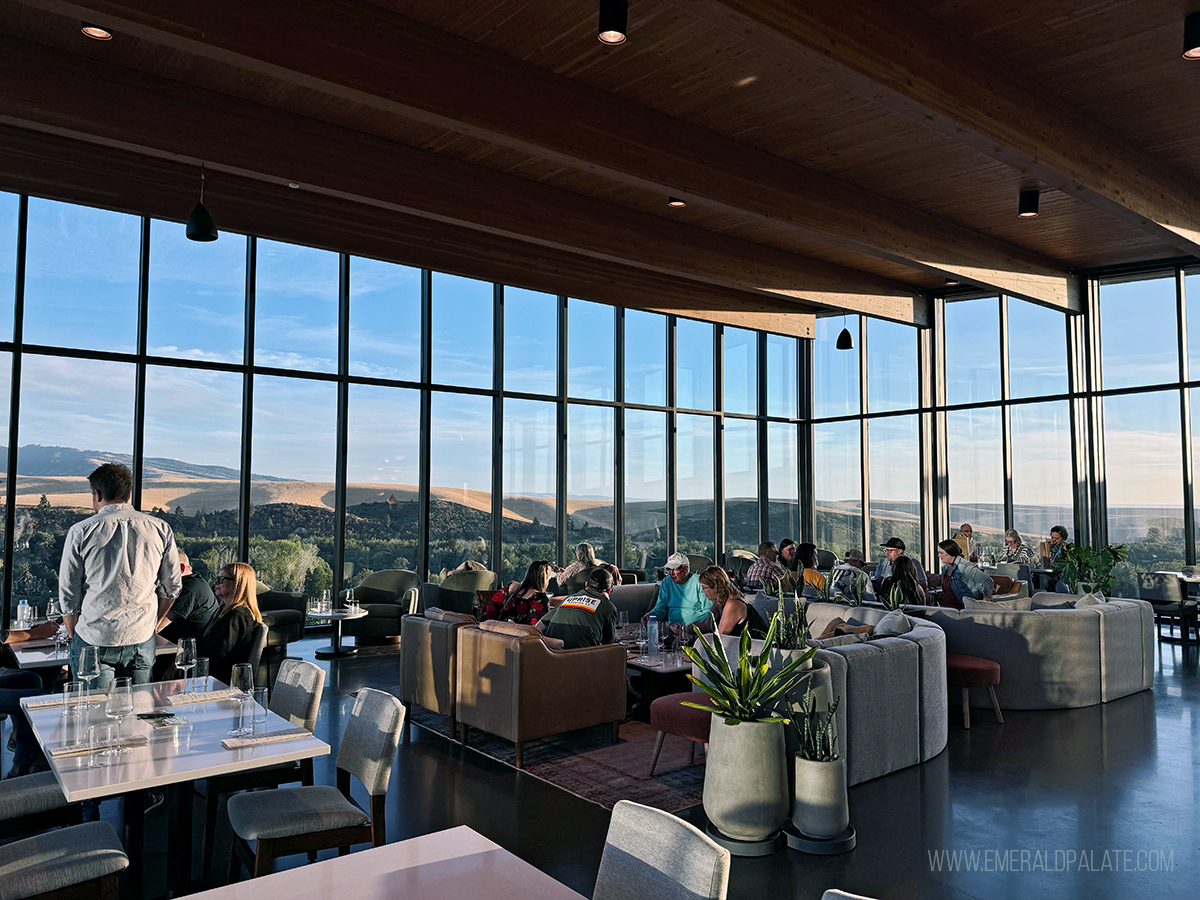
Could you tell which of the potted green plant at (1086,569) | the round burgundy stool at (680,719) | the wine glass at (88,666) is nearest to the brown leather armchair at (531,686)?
the round burgundy stool at (680,719)

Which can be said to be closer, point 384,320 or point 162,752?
point 162,752

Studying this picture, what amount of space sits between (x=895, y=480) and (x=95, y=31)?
12.8 metres

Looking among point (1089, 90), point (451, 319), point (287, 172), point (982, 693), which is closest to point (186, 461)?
point (451, 319)

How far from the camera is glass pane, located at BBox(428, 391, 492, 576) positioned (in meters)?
11.0

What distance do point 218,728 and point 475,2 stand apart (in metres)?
3.92

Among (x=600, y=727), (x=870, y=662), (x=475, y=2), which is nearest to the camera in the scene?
(x=475, y=2)

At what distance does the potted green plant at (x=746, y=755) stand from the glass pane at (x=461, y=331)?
779cm

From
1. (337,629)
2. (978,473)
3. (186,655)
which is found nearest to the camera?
(186,655)

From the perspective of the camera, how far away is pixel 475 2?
180 inches

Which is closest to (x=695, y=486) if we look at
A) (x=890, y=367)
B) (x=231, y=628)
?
(x=890, y=367)

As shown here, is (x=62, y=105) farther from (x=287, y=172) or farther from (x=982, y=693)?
(x=982, y=693)

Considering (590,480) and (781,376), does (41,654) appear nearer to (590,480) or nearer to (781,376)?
(590,480)

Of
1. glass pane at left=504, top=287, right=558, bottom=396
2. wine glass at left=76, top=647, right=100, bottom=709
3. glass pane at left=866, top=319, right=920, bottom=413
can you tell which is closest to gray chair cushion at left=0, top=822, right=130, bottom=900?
wine glass at left=76, top=647, right=100, bottom=709

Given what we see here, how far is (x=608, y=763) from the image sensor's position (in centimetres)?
541
